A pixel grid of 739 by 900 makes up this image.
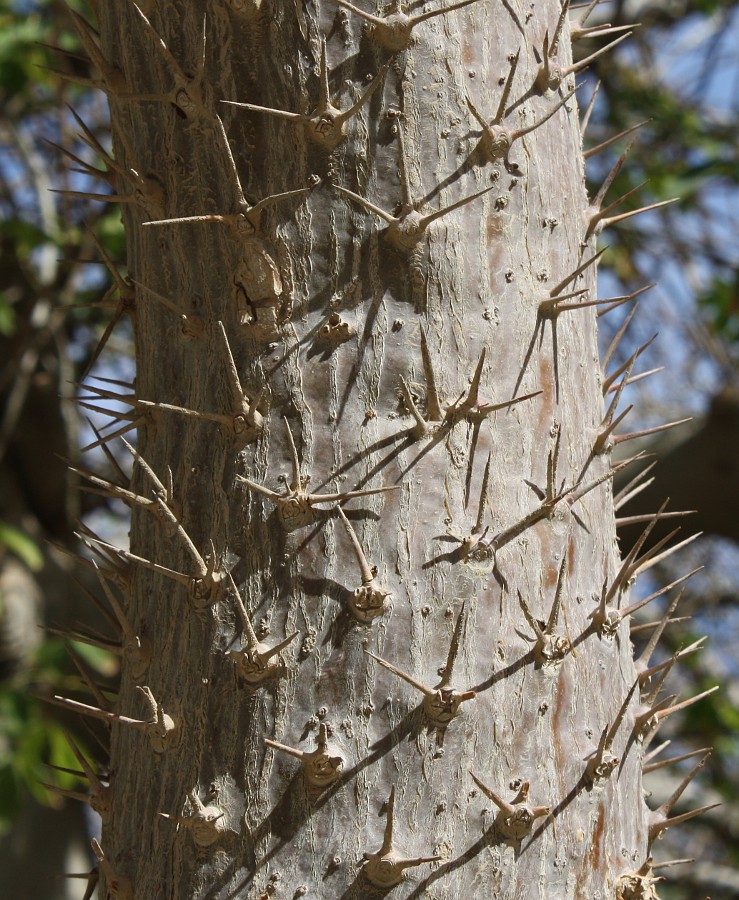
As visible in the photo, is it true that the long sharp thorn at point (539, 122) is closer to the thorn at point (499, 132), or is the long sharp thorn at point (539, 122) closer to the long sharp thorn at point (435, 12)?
the thorn at point (499, 132)

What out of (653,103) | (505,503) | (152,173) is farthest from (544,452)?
(653,103)

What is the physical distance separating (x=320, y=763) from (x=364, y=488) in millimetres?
290

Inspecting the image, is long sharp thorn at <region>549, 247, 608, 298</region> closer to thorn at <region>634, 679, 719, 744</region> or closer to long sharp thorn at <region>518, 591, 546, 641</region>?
long sharp thorn at <region>518, 591, 546, 641</region>

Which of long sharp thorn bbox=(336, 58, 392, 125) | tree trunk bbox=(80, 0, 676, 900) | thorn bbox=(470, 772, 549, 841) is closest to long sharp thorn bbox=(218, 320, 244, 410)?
tree trunk bbox=(80, 0, 676, 900)

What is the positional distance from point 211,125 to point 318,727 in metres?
0.69

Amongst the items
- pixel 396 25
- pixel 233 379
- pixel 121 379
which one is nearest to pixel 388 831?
pixel 233 379

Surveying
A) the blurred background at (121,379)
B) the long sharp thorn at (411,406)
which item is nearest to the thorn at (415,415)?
the long sharp thorn at (411,406)

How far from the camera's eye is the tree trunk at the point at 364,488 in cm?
104

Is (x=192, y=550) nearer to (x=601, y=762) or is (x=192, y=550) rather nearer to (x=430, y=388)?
(x=430, y=388)

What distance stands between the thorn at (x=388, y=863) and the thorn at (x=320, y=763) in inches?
2.5

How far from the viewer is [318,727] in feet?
3.42

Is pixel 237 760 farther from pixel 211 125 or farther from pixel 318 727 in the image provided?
pixel 211 125

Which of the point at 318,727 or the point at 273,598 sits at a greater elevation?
the point at 273,598

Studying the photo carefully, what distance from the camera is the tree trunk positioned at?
1041mm
